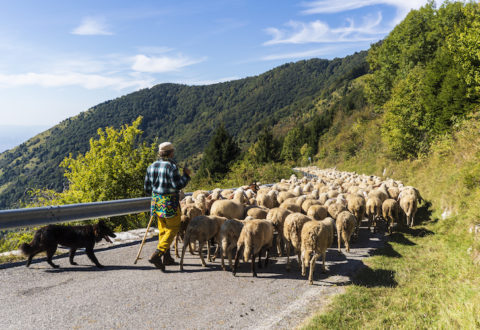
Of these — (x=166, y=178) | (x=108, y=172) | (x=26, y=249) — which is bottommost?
(x=26, y=249)

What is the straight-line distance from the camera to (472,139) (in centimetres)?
1295

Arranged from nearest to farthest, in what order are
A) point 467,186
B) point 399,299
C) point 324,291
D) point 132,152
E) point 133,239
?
point 399,299, point 324,291, point 133,239, point 467,186, point 132,152

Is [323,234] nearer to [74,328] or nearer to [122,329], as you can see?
[122,329]

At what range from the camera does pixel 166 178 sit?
6117 mm

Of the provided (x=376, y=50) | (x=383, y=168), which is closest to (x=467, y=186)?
(x=383, y=168)

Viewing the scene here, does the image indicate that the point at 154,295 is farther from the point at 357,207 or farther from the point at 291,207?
the point at 357,207

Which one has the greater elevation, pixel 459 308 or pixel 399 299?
pixel 459 308

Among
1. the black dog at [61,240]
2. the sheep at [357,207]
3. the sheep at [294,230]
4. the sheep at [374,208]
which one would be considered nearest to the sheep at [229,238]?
the sheep at [294,230]

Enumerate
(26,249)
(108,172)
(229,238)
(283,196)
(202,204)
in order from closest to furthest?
1. (26,249)
2. (229,238)
3. (202,204)
4. (283,196)
5. (108,172)

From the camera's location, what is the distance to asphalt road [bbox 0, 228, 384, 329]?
4.06m

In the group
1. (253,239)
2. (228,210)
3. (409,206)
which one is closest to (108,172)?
(228,210)

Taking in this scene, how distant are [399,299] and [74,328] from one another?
4996mm

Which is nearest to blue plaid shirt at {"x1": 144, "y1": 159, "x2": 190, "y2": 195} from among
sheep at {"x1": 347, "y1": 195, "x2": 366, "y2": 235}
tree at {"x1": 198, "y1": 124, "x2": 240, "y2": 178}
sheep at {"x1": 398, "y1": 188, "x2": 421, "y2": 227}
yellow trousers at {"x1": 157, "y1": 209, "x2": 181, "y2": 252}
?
yellow trousers at {"x1": 157, "y1": 209, "x2": 181, "y2": 252}

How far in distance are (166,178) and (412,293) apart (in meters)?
5.15
